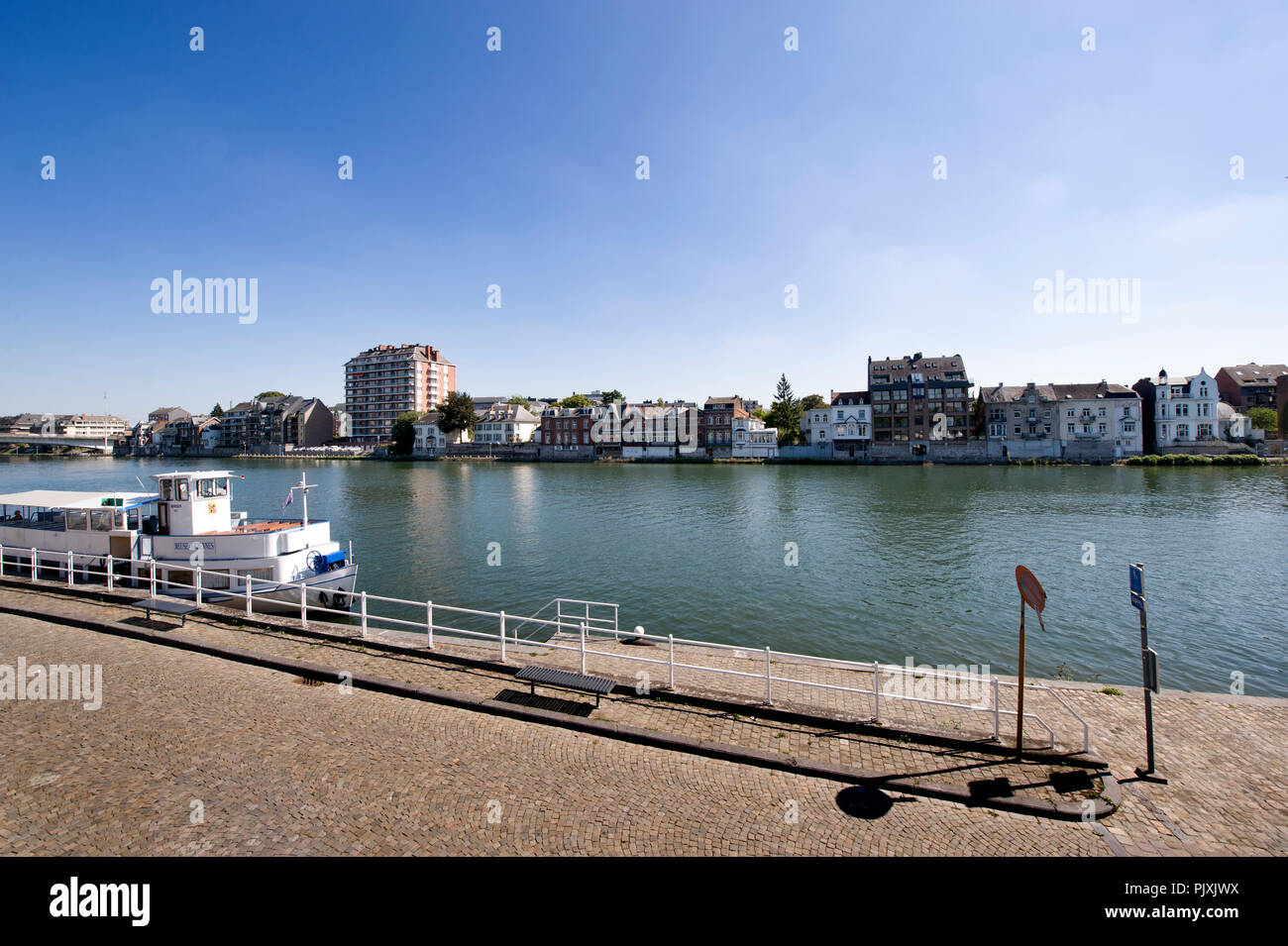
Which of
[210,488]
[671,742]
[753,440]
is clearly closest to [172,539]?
[210,488]

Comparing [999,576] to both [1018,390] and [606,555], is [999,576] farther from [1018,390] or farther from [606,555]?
[1018,390]

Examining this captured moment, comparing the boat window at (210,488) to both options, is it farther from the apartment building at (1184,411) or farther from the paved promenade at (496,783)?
the apartment building at (1184,411)

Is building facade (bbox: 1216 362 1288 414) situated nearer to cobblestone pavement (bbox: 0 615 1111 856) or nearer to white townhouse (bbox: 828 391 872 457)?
white townhouse (bbox: 828 391 872 457)

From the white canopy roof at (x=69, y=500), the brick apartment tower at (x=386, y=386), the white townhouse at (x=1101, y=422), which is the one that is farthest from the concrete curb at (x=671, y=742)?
the brick apartment tower at (x=386, y=386)

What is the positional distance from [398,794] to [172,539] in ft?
62.0

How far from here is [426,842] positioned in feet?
20.0

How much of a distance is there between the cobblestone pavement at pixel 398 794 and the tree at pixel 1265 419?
153m

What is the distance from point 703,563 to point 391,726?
22.9m

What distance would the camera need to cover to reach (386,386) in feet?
561

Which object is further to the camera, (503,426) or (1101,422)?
(503,426)

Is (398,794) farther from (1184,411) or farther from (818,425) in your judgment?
(1184,411)
